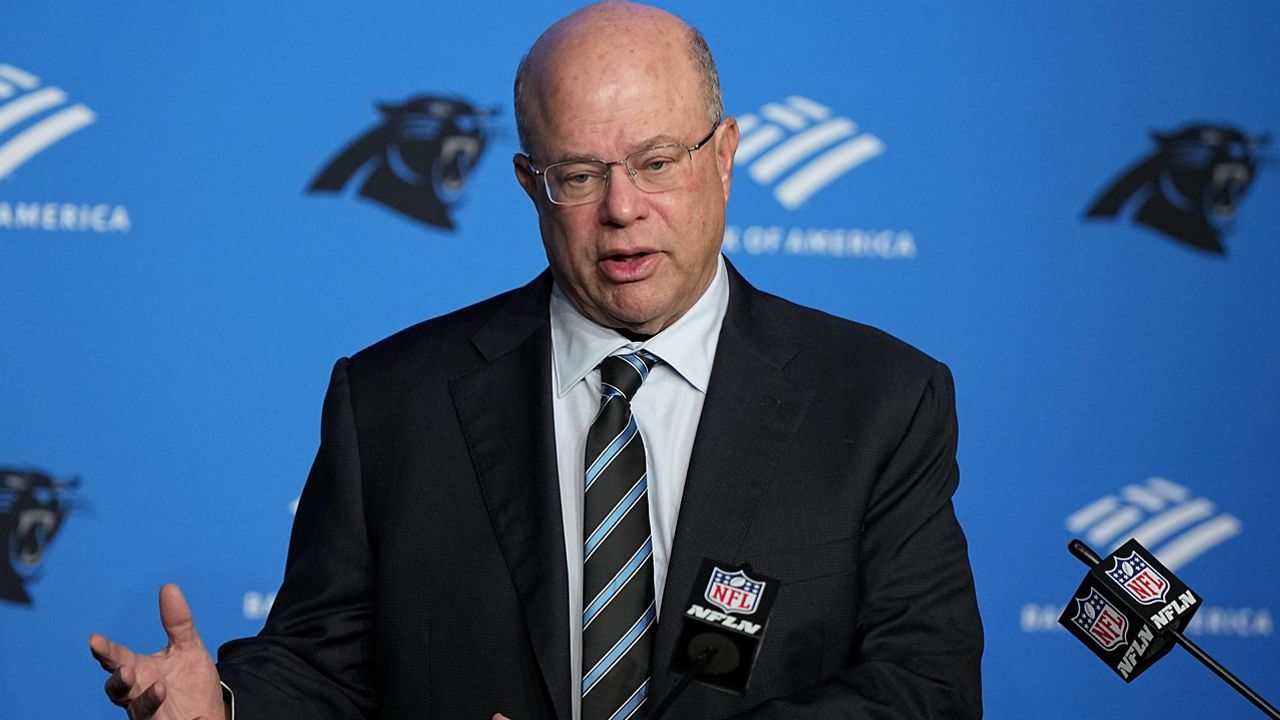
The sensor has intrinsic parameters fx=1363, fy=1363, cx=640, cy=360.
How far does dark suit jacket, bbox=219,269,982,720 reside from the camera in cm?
184

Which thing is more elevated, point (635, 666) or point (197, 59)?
point (197, 59)

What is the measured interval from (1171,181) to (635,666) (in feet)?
6.34

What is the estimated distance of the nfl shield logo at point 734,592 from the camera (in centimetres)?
144

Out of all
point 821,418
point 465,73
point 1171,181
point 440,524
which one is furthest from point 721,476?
point 1171,181

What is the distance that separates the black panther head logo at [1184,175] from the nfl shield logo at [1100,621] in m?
1.59

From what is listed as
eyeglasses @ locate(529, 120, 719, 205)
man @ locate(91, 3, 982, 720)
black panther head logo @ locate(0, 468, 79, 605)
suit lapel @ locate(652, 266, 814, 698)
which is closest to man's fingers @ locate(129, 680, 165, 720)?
man @ locate(91, 3, 982, 720)

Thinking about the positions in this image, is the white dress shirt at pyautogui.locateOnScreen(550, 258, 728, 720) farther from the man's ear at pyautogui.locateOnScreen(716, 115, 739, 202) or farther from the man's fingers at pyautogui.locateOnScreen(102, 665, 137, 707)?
the man's fingers at pyautogui.locateOnScreen(102, 665, 137, 707)

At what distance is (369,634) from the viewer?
200 cm

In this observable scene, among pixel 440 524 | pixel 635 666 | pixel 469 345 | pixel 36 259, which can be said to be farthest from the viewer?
pixel 36 259

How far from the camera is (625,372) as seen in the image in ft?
6.50

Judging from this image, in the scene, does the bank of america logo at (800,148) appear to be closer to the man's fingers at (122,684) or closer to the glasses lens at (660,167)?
the glasses lens at (660,167)

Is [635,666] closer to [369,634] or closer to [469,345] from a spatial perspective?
[369,634]

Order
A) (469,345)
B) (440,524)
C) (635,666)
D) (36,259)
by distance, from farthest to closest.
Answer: (36,259), (469,345), (440,524), (635,666)

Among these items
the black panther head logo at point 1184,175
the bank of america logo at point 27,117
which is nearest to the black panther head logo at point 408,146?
the bank of america logo at point 27,117
